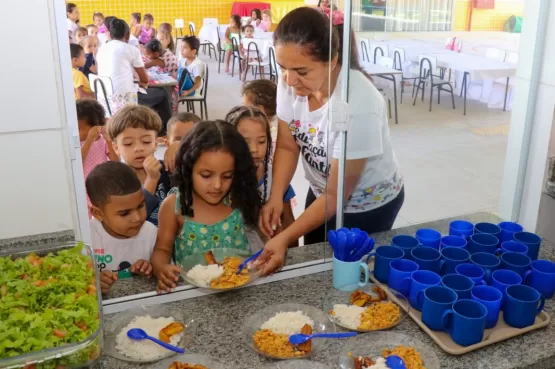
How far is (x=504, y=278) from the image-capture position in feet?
3.01

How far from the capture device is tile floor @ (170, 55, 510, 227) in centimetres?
232

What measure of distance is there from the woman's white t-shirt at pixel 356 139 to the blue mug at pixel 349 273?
16 centimetres

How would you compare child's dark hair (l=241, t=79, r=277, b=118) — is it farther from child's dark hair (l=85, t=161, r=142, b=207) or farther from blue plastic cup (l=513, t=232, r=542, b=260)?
blue plastic cup (l=513, t=232, r=542, b=260)

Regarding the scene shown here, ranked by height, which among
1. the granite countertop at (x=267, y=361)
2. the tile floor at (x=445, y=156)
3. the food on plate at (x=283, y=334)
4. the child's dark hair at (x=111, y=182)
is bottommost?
the tile floor at (x=445, y=156)

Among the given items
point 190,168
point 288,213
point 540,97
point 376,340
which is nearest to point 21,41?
point 190,168

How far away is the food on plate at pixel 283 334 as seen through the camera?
2.63 ft

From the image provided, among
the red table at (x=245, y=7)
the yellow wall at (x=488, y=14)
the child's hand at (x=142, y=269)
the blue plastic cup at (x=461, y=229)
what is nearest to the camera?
the child's hand at (x=142, y=269)

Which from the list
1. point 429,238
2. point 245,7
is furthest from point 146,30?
point 429,238

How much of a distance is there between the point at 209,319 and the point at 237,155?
0.39 metres

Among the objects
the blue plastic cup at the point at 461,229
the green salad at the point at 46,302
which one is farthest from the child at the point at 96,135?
the blue plastic cup at the point at 461,229

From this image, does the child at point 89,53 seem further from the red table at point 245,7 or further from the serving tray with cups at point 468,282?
the red table at point 245,7

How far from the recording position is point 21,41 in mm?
763

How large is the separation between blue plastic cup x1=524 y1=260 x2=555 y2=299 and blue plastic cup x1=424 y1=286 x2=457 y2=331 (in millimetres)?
187

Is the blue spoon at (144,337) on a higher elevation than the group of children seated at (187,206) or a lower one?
lower
